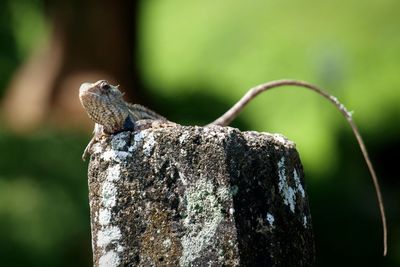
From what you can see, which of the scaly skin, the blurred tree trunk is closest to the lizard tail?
the scaly skin

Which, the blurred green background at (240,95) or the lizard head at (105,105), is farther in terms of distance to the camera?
the blurred green background at (240,95)

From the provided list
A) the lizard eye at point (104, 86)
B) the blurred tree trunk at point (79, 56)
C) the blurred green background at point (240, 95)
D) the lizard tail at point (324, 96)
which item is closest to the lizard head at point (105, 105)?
the lizard eye at point (104, 86)

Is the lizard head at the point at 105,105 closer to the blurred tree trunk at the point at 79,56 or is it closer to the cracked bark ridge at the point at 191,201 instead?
the cracked bark ridge at the point at 191,201

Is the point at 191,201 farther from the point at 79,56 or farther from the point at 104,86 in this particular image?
the point at 79,56

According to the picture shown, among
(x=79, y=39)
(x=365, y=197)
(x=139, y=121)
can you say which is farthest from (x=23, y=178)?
(x=139, y=121)

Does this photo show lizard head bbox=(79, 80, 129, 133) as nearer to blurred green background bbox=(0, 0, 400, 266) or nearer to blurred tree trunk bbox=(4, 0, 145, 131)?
blurred green background bbox=(0, 0, 400, 266)

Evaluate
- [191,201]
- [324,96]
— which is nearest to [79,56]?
[324,96]

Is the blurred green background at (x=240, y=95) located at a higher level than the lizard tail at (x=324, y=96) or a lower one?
higher
